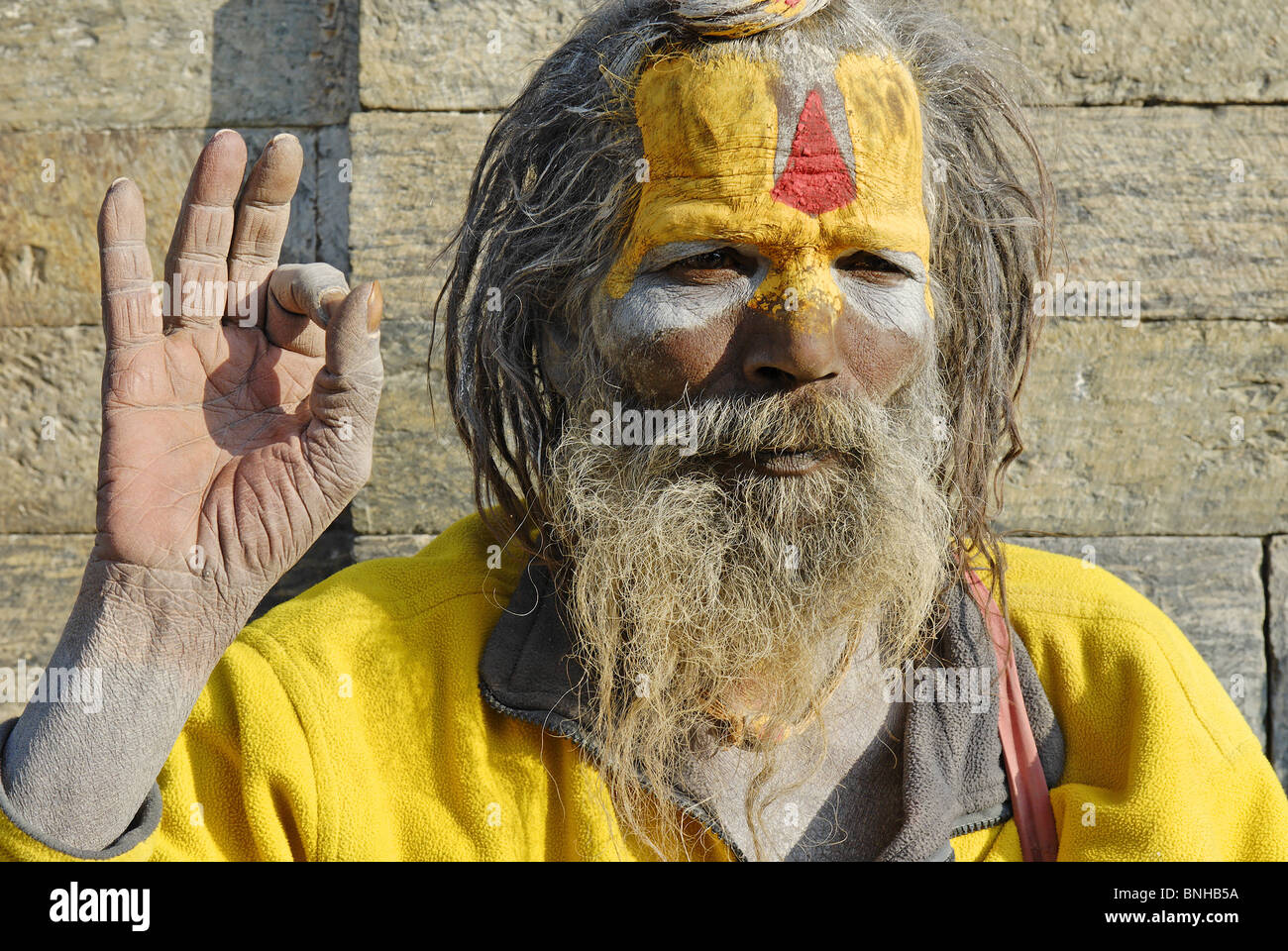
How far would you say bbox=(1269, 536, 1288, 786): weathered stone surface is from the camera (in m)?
2.78

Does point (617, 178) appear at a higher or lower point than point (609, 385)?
higher

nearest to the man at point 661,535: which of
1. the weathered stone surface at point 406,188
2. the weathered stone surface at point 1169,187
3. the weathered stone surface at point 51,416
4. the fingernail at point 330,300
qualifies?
the fingernail at point 330,300

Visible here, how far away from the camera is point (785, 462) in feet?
5.77

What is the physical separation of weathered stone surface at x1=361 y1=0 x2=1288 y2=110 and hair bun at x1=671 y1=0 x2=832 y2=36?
3.13 feet

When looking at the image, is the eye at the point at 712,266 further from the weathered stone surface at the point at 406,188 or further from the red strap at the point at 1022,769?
the weathered stone surface at the point at 406,188

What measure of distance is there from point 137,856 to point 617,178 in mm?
1289

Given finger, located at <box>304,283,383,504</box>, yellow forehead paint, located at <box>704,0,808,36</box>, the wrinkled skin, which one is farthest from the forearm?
yellow forehead paint, located at <box>704,0,808,36</box>

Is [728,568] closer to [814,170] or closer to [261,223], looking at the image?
[814,170]

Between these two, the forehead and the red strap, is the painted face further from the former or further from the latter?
the red strap

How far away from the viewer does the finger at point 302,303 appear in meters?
1.62

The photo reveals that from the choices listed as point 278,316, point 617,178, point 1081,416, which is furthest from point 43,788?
point 1081,416

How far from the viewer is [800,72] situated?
177 cm

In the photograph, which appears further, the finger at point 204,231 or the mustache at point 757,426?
the mustache at point 757,426

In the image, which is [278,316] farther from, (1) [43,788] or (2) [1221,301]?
(2) [1221,301]
